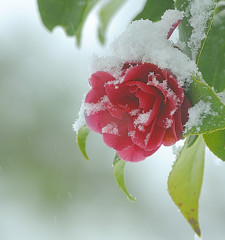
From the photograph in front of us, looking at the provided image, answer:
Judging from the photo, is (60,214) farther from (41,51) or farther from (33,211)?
(41,51)

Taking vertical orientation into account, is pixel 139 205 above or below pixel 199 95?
below

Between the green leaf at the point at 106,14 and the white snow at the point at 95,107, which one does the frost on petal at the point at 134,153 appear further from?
the green leaf at the point at 106,14

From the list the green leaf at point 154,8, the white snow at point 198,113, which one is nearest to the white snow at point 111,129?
the white snow at point 198,113

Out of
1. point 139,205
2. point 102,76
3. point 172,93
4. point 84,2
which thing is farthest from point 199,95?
point 139,205

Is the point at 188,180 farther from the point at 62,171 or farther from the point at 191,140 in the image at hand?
the point at 62,171

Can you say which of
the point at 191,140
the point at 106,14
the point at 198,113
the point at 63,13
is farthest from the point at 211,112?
the point at 106,14

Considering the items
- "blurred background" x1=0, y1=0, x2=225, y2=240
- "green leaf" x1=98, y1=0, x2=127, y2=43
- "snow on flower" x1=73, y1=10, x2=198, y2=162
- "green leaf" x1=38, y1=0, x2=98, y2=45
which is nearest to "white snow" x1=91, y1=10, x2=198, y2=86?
"snow on flower" x1=73, y1=10, x2=198, y2=162
